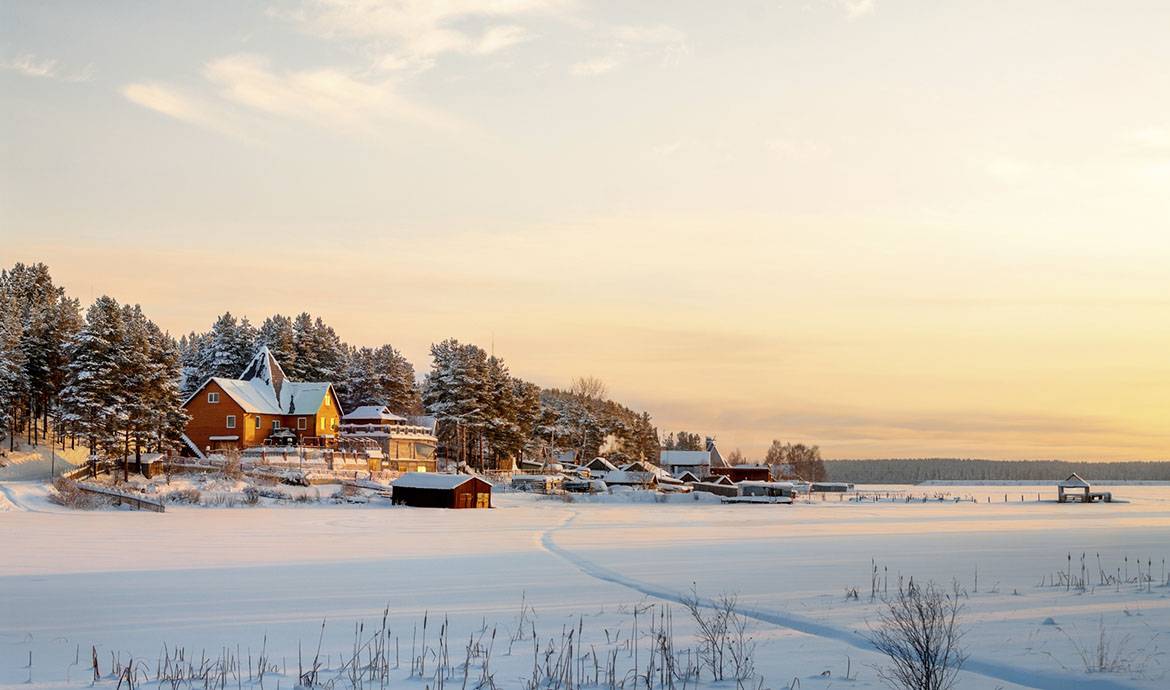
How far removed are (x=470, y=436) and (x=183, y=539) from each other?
79.7 m

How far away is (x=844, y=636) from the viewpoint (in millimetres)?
17578

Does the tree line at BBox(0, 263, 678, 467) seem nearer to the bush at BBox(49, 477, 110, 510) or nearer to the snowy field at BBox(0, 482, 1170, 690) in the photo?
the bush at BBox(49, 477, 110, 510)

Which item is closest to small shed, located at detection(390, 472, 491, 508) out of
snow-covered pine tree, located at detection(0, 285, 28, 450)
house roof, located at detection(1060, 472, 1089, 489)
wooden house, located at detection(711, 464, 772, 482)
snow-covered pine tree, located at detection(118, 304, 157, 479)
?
snow-covered pine tree, located at detection(118, 304, 157, 479)

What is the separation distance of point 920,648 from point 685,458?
131985 mm

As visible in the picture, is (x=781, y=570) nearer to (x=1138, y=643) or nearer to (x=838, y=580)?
(x=838, y=580)

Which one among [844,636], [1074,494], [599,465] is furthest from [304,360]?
[844,636]

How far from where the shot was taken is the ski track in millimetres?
13875

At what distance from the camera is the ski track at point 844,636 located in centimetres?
1388

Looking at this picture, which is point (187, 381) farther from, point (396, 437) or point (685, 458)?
point (685, 458)

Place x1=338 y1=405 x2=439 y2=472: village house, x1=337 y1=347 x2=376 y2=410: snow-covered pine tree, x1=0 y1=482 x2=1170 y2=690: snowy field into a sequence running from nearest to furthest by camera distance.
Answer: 1. x1=0 y1=482 x2=1170 y2=690: snowy field
2. x1=338 y1=405 x2=439 y2=472: village house
3. x1=337 y1=347 x2=376 y2=410: snow-covered pine tree

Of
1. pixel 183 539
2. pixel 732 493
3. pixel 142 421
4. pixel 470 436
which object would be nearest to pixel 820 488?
pixel 732 493

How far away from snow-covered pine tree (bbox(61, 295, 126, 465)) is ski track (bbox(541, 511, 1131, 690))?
48.6m

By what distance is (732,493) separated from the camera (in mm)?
101188

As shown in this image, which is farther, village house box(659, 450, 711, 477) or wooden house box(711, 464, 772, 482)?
village house box(659, 450, 711, 477)
